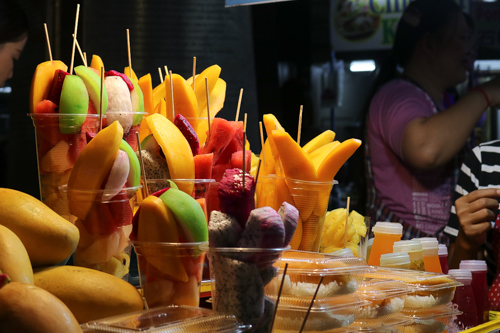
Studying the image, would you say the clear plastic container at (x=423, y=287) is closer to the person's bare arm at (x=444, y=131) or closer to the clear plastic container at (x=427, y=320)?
the clear plastic container at (x=427, y=320)

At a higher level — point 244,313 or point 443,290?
point 244,313

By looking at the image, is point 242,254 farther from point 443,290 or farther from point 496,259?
point 496,259

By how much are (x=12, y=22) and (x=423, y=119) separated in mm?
2001

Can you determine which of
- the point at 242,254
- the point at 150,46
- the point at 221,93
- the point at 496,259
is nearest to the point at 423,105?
the point at 496,259

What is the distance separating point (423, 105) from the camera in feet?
8.68

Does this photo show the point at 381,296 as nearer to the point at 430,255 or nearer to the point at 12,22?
the point at 430,255

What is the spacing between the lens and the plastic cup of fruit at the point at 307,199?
3.25 feet

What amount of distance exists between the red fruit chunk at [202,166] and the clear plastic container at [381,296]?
1.13 ft

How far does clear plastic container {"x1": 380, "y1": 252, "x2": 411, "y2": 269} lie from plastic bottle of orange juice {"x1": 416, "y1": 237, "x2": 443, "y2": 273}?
7 centimetres

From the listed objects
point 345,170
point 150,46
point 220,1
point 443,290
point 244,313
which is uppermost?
point 220,1

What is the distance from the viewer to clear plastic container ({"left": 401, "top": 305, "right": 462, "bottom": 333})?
995mm

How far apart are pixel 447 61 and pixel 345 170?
2.59ft

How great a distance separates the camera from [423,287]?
38.6 inches

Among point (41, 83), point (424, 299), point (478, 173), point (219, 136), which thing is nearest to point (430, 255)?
point (424, 299)
